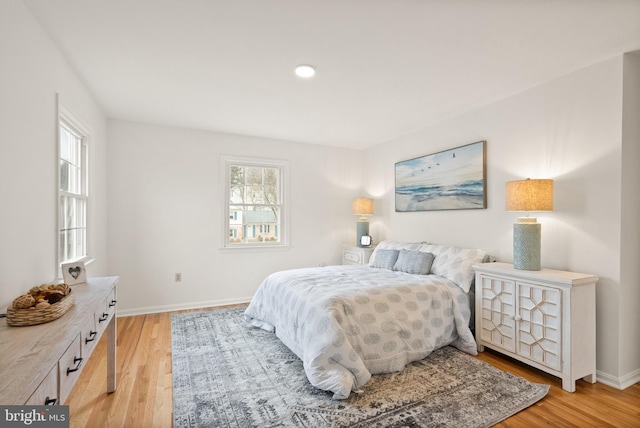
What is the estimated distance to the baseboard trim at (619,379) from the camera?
237 centimetres

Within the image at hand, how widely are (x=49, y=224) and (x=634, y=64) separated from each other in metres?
4.37

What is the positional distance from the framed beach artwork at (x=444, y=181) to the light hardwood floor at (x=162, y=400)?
63.5 inches

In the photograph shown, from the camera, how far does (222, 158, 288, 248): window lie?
4.69 meters

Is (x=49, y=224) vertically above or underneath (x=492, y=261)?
above

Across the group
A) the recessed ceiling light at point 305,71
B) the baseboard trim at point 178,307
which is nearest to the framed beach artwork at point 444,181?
the recessed ceiling light at point 305,71

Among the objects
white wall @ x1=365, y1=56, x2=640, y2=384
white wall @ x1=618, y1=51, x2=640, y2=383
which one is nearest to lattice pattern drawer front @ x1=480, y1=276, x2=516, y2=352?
white wall @ x1=365, y1=56, x2=640, y2=384

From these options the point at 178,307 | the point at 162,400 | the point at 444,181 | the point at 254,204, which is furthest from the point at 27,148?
→ the point at 444,181

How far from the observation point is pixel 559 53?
7.84ft

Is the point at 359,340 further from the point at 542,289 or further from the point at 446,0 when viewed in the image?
the point at 446,0

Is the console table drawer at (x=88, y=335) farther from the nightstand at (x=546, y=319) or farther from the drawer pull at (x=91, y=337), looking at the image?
the nightstand at (x=546, y=319)

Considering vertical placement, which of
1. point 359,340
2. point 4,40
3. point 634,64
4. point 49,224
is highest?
point 634,64

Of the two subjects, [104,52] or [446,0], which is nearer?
[446,0]

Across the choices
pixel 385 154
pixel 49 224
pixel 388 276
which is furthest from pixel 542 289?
pixel 49 224

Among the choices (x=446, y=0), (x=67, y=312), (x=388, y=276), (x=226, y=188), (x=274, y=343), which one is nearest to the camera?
(x=67, y=312)
